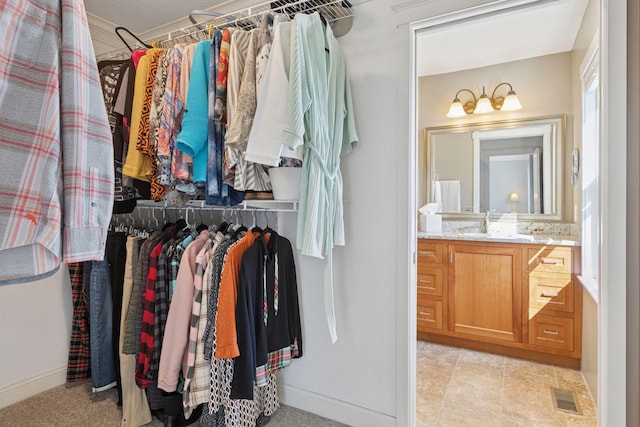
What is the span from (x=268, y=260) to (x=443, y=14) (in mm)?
1350

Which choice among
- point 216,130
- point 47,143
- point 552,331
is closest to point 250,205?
point 216,130

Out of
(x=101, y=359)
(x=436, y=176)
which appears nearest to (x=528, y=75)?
(x=436, y=176)

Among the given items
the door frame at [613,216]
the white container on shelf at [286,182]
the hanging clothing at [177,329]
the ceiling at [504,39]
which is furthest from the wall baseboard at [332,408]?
the ceiling at [504,39]

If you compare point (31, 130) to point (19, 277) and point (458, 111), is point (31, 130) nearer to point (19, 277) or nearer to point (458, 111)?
point (19, 277)

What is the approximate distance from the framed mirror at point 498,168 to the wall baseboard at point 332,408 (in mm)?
2193

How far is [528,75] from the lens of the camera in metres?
3.01

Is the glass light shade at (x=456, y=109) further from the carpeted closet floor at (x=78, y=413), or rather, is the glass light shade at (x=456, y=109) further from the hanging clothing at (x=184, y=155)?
the carpeted closet floor at (x=78, y=413)

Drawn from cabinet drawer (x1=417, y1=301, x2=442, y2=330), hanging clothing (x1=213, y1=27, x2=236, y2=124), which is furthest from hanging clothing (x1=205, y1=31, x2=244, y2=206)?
cabinet drawer (x1=417, y1=301, x2=442, y2=330)

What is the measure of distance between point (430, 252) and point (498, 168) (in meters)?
1.07

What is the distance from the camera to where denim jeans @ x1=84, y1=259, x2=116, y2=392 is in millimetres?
1899

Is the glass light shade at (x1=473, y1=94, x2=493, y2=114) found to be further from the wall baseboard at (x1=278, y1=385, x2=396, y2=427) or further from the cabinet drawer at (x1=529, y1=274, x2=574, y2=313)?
the wall baseboard at (x1=278, y1=385, x2=396, y2=427)

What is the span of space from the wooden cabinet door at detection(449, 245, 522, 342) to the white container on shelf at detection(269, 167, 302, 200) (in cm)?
183

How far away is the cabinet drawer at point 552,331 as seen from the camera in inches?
95.0

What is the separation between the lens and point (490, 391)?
2168 mm
